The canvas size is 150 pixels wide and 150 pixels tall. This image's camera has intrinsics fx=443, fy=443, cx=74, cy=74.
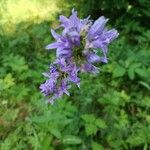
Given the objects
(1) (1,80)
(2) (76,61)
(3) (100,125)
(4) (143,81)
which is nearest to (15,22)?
(1) (1,80)

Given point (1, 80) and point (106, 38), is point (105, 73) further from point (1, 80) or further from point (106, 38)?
point (106, 38)

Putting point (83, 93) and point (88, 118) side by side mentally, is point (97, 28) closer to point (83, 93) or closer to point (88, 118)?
point (88, 118)

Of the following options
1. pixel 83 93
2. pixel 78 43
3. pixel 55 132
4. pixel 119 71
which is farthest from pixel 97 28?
pixel 119 71

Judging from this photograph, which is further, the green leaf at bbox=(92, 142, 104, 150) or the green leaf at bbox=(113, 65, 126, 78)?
the green leaf at bbox=(113, 65, 126, 78)

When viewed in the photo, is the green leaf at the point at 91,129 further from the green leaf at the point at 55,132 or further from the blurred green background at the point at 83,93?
the green leaf at the point at 55,132

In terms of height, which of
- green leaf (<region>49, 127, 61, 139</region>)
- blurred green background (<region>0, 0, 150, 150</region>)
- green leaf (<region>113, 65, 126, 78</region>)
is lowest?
blurred green background (<region>0, 0, 150, 150</region>)

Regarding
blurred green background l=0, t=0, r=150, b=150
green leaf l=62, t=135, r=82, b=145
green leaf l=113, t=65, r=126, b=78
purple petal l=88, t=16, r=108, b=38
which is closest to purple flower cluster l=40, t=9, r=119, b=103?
purple petal l=88, t=16, r=108, b=38

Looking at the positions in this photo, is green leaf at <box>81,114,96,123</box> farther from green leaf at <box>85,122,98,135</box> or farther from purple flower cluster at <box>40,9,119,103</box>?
purple flower cluster at <box>40,9,119,103</box>

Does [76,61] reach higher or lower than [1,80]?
higher
